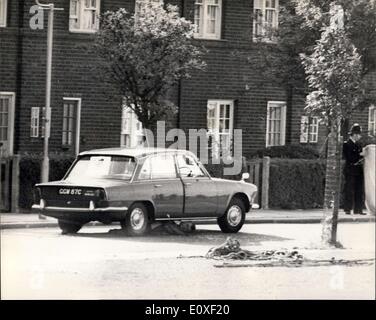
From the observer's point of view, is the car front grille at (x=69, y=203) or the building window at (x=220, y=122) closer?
the car front grille at (x=69, y=203)

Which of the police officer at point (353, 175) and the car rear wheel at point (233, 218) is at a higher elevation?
the police officer at point (353, 175)

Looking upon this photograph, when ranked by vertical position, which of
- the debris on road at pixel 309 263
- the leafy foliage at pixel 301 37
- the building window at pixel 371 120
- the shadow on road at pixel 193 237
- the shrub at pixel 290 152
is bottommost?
the shadow on road at pixel 193 237

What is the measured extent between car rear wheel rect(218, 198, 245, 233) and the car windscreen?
174 centimetres

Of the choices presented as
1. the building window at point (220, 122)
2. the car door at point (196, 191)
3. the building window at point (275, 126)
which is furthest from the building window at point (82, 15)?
the car door at point (196, 191)

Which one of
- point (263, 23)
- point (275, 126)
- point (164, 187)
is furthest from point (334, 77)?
point (275, 126)

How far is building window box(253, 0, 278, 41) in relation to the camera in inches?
979

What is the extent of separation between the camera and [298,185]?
21000mm

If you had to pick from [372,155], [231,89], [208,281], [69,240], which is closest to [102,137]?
[231,89]

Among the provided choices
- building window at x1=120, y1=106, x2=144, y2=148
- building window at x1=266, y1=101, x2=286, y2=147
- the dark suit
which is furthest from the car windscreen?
building window at x1=266, y1=101, x2=286, y2=147

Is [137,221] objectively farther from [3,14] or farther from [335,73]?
[3,14]

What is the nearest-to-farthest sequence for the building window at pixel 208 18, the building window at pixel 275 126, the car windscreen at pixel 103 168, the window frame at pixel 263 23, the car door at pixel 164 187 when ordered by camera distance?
the car door at pixel 164 187, the car windscreen at pixel 103 168, the window frame at pixel 263 23, the building window at pixel 208 18, the building window at pixel 275 126

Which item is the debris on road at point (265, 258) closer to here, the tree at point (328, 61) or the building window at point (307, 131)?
the tree at point (328, 61)

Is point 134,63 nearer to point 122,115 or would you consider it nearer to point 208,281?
point 122,115

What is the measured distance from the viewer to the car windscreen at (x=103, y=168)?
55.2ft
